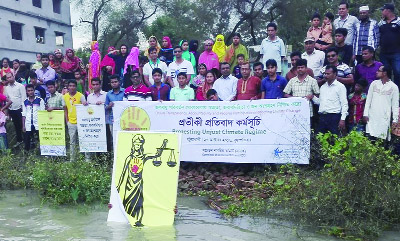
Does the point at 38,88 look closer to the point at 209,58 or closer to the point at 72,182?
the point at 209,58

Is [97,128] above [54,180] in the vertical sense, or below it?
above

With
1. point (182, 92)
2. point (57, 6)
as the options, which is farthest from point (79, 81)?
point (57, 6)

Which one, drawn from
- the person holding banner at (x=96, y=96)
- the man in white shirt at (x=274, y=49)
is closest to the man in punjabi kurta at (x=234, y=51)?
the man in white shirt at (x=274, y=49)

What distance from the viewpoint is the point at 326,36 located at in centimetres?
1057

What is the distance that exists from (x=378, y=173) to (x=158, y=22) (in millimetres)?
29977

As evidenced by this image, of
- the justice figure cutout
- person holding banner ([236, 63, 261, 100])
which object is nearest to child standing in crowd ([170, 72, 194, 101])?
person holding banner ([236, 63, 261, 100])

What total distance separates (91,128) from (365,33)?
20.0 ft

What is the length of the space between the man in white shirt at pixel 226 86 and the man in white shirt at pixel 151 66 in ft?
6.15

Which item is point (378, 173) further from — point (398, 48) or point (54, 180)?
point (54, 180)

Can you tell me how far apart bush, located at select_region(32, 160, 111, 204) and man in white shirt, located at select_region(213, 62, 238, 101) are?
2.86 metres

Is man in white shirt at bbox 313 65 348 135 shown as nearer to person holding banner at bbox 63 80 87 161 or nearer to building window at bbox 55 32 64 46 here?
person holding banner at bbox 63 80 87 161

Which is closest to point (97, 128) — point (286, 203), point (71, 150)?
point (71, 150)

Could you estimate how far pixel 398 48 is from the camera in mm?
9562

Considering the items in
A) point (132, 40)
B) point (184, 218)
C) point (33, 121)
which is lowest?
point (184, 218)
